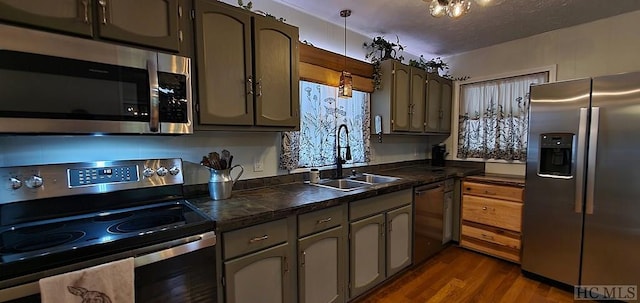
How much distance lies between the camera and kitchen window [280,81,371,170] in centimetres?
229

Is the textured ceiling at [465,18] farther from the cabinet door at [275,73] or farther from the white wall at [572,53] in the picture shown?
the cabinet door at [275,73]

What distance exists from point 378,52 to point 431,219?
73.5 inches

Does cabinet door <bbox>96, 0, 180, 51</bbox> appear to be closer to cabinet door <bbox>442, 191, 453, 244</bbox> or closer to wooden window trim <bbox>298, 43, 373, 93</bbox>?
wooden window trim <bbox>298, 43, 373, 93</bbox>

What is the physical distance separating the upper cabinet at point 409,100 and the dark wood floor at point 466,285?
4.63 feet

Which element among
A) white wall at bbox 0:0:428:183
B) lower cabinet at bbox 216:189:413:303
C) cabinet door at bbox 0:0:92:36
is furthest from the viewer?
lower cabinet at bbox 216:189:413:303

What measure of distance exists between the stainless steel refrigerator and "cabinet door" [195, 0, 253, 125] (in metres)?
2.37

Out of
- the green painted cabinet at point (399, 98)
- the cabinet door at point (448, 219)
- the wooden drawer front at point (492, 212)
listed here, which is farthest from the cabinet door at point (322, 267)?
the wooden drawer front at point (492, 212)

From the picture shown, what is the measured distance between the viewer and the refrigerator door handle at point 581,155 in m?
2.08

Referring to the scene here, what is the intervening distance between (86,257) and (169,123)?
667 mm

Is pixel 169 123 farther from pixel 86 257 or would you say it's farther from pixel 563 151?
pixel 563 151

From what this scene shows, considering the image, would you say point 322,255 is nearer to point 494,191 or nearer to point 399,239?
point 399,239

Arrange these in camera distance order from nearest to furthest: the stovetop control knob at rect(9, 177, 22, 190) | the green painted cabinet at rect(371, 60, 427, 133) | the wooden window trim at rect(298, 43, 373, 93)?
1. the stovetop control knob at rect(9, 177, 22, 190)
2. the wooden window trim at rect(298, 43, 373, 93)
3. the green painted cabinet at rect(371, 60, 427, 133)

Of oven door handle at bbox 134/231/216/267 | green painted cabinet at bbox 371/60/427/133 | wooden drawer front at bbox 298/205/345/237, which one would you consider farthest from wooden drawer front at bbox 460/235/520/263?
oven door handle at bbox 134/231/216/267

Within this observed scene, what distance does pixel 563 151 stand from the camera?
87.7 inches
